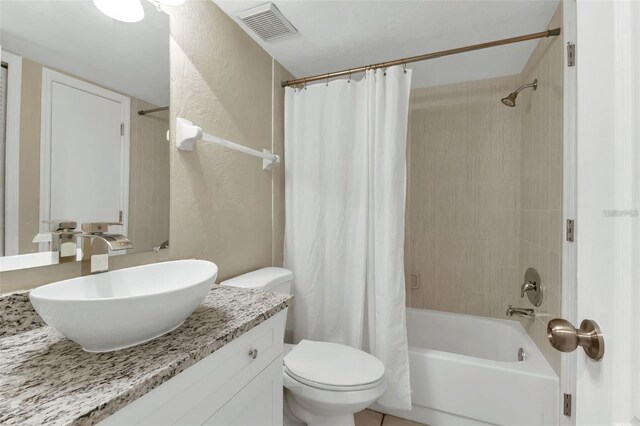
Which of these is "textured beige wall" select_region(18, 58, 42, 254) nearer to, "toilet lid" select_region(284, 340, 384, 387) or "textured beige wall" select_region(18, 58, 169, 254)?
"textured beige wall" select_region(18, 58, 169, 254)

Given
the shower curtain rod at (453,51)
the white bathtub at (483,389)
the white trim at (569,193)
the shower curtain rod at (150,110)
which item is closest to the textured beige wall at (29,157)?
the shower curtain rod at (150,110)

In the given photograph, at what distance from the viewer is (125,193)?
1107mm

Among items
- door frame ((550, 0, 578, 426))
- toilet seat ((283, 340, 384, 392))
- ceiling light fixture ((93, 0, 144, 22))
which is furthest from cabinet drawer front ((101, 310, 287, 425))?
door frame ((550, 0, 578, 426))

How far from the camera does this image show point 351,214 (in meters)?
1.84

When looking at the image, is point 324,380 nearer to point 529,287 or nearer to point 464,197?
point 529,287

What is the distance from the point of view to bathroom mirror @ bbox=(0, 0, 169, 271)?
80 cm

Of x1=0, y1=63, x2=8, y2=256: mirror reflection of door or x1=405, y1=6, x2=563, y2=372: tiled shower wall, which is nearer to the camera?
x1=0, y1=63, x2=8, y2=256: mirror reflection of door

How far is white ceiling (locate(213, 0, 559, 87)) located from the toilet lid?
178 cm

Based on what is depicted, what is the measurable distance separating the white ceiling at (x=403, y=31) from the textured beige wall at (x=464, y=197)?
0.29 m

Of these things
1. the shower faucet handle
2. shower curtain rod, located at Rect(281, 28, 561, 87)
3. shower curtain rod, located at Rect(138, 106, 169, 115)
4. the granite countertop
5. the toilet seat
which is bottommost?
the toilet seat

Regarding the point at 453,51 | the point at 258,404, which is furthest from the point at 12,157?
the point at 453,51

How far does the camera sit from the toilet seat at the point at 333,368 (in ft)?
4.37
